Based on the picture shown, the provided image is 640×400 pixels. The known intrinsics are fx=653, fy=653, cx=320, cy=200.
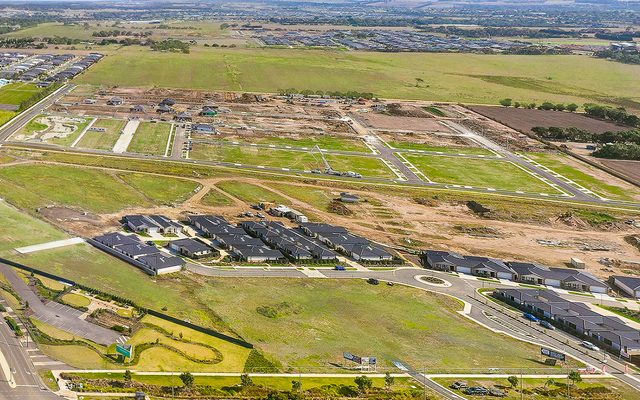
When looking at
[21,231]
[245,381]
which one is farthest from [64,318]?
[21,231]

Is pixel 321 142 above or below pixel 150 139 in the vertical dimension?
above

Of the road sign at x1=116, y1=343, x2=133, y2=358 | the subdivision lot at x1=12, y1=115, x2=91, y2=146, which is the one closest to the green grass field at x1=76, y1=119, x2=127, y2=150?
the subdivision lot at x1=12, y1=115, x2=91, y2=146

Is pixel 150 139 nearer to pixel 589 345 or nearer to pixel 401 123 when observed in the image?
pixel 401 123

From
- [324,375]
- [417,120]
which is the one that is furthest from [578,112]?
[324,375]

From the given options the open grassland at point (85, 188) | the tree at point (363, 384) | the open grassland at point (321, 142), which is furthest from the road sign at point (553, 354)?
the open grassland at point (321, 142)

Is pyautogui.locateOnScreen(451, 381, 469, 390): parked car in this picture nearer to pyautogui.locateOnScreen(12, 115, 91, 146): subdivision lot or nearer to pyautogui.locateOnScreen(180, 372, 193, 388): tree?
pyautogui.locateOnScreen(180, 372, 193, 388): tree

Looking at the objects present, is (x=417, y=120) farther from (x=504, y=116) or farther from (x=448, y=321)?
(x=448, y=321)
